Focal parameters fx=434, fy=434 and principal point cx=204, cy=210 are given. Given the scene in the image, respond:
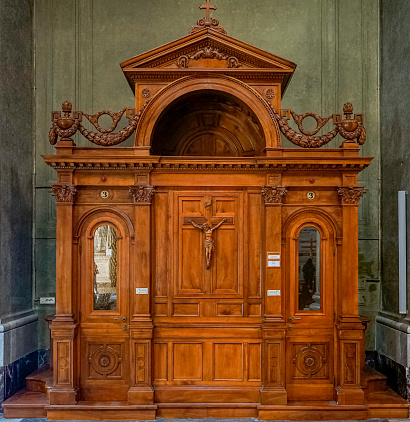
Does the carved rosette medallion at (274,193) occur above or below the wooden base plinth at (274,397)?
above

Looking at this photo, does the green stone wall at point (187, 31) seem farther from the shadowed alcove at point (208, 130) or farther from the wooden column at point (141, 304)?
the wooden column at point (141, 304)

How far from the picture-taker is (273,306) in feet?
20.5

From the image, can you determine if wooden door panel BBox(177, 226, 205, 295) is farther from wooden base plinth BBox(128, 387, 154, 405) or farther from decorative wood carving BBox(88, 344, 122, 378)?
wooden base plinth BBox(128, 387, 154, 405)

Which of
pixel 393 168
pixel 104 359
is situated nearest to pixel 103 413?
pixel 104 359

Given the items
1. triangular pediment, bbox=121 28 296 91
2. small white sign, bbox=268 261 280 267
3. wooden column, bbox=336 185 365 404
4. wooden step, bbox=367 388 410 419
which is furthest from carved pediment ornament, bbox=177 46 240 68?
wooden step, bbox=367 388 410 419

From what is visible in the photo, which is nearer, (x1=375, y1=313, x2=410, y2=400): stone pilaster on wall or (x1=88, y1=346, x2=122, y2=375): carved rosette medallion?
(x1=88, y1=346, x2=122, y2=375): carved rosette medallion

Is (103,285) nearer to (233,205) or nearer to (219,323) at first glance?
(219,323)

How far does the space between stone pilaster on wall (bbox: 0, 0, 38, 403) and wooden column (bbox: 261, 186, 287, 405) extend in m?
3.93

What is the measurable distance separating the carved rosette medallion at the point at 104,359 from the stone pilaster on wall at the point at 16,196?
1.43 meters

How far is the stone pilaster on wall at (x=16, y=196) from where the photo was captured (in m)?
6.85

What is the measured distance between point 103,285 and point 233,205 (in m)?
2.25

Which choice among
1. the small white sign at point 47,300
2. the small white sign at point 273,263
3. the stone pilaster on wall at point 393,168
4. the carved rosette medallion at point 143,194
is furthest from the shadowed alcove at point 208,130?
the small white sign at point 47,300

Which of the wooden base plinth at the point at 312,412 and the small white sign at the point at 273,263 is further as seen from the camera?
the small white sign at the point at 273,263

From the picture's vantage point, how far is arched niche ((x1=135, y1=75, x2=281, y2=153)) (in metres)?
6.27
